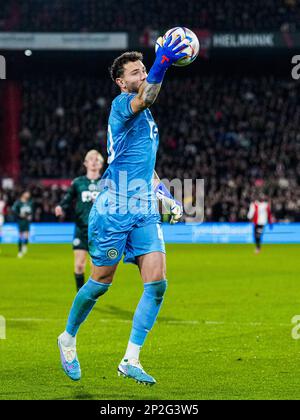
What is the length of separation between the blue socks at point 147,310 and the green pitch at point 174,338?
431 mm

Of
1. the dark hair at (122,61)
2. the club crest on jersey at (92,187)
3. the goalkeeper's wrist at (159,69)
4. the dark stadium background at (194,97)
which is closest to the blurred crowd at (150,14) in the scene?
the dark stadium background at (194,97)

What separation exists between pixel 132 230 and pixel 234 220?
29.2m

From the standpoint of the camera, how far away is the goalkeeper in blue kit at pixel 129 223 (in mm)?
7211

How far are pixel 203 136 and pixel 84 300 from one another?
3552cm

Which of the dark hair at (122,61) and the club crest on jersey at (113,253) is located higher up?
the dark hair at (122,61)

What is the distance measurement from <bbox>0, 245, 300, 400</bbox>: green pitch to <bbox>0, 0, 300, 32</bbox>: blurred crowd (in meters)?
22.1

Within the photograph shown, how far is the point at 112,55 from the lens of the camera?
140 ft

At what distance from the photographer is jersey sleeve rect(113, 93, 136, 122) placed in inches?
275

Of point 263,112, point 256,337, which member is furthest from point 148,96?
point 263,112

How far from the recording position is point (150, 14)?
41.3 metres

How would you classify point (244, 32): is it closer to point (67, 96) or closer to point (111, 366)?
point (67, 96)

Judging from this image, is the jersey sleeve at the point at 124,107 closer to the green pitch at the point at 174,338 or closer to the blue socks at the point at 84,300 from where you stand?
the blue socks at the point at 84,300

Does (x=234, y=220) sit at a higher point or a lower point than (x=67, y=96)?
lower
